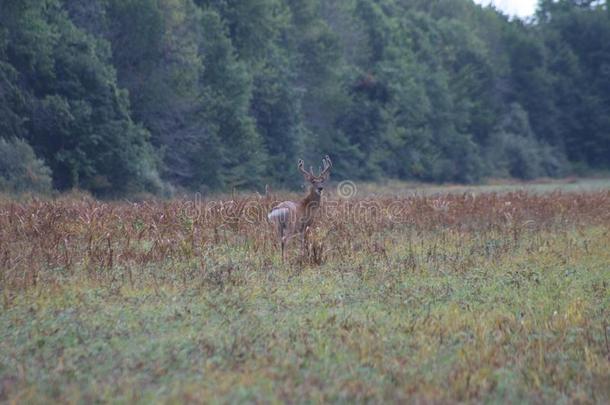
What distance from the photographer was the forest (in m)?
29.6

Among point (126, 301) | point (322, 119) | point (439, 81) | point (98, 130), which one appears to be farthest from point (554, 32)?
point (126, 301)

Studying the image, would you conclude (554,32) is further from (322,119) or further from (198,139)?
(198,139)

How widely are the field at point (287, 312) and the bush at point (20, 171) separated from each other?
10.7 m

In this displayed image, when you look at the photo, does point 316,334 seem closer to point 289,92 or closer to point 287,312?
point 287,312

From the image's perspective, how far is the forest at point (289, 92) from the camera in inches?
1166

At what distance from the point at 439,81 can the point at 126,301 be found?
51.8 m

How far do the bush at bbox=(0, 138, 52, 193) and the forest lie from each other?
0.19ft

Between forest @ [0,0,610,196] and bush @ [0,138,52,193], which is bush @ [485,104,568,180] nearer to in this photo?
forest @ [0,0,610,196]

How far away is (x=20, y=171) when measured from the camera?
2658cm

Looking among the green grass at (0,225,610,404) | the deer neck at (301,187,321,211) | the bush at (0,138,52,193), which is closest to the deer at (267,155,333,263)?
the deer neck at (301,187,321,211)

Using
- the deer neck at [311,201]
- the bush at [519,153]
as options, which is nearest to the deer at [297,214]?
the deer neck at [311,201]

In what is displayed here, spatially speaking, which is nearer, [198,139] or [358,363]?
[358,363]

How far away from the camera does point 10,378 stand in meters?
6.83

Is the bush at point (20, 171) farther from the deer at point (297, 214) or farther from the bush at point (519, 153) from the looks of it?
the bush at point (519, 153)
